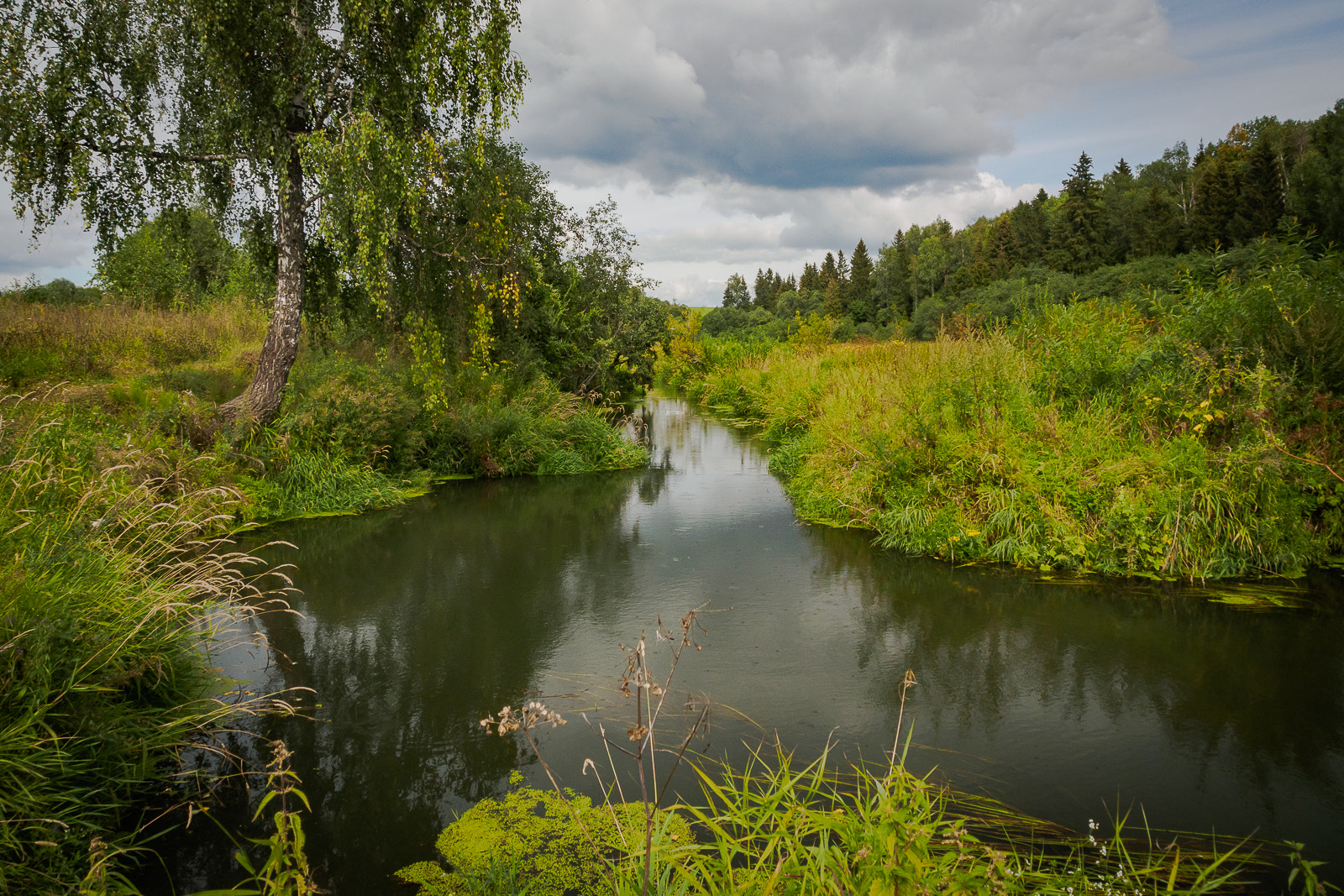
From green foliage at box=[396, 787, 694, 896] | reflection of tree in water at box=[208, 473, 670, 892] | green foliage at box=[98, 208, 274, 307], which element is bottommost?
green foliage at box=[396, 787, 694, 896]

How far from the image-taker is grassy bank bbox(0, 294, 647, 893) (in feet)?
8.39

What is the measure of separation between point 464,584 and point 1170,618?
6.08 metres

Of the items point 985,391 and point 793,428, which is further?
point 793,428

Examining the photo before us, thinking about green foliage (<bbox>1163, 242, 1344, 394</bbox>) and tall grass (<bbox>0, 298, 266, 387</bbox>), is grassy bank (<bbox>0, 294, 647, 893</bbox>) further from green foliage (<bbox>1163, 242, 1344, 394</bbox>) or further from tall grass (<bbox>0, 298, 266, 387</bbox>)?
green foliage (<bbox>1163, 242, 1344, 394</bbox>)

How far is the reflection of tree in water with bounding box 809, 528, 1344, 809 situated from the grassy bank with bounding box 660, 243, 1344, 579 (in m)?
0.59

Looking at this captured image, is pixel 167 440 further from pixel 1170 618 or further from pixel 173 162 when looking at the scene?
pixel 1170 618

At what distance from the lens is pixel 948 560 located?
6.89m

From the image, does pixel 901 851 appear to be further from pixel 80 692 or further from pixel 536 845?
pixel 80 692

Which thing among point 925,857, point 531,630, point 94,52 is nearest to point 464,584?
point 531,630

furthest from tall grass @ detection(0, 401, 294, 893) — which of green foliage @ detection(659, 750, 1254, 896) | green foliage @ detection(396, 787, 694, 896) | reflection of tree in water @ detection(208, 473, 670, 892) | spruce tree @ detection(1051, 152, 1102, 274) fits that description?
spruce tree @ detection(1051, 152, 1102, 274)

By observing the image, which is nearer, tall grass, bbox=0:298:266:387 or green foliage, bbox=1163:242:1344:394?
green foliage, bbox=1163:242:1344:394

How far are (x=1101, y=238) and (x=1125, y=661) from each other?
223ft

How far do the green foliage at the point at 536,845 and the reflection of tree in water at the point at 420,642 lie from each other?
14 cm

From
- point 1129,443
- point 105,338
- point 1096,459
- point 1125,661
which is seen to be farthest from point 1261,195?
point 105,338
